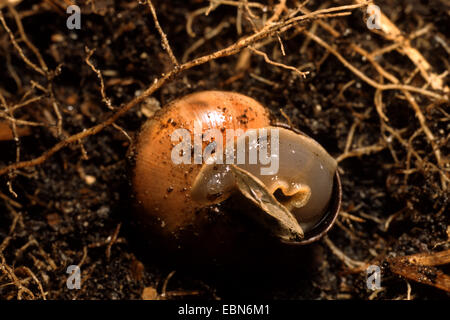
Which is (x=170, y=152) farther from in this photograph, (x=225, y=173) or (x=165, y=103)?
(x=165, y=103)

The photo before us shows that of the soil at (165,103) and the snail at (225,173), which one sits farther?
the soil at (165,103)

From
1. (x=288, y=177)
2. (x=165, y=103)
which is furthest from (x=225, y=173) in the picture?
(x=165, y=103)

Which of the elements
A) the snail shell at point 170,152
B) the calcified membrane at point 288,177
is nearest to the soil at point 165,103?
the snail shell at point 170,152

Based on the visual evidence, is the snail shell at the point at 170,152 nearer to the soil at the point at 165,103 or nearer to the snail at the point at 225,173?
the snail at the point at 225,173

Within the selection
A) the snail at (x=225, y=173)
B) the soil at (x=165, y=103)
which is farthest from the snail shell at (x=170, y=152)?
the soil at (x=165, y=103)

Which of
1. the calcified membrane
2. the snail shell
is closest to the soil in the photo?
the snail shell

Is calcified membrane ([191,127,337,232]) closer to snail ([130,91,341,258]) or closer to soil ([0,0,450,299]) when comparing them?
snail ([130,91,341,258])
